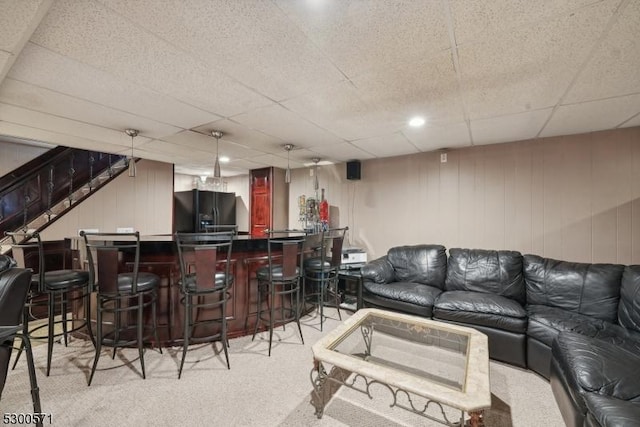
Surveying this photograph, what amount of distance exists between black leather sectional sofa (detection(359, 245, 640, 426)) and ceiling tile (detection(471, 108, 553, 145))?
1488 millimetres

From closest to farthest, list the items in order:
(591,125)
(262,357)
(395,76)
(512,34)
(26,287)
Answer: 1. (512,34)
2. (26,287)
3. (395,76)
4. (262,357)
5. (591,125)

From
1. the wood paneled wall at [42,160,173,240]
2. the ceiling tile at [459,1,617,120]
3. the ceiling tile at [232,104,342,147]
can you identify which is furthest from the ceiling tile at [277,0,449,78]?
the wood paneled wall at [42,160,173,240]

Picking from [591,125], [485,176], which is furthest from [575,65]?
[485,176]

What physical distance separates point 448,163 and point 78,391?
4.90 m

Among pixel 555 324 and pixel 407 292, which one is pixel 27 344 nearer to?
pixel 407 292

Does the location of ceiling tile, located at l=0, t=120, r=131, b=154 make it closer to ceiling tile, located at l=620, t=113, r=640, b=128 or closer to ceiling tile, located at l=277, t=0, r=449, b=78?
ceiling tile, located at l=277, t=0, r=449, b=78

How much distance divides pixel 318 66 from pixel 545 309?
311 centimetres

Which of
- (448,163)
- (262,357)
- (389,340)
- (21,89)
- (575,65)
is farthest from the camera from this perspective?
(448,163)

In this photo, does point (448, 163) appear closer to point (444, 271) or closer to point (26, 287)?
point (444, 271)

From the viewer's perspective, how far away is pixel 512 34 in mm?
1535

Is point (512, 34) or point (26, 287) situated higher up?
point (512, 34)

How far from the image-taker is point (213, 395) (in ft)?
6.89

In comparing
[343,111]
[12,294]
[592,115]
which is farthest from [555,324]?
[12,294]

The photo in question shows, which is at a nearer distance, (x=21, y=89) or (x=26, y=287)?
(x=26, y=287)
